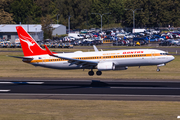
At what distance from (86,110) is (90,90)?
1152 cm

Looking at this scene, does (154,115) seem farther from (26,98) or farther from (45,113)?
(26,98)

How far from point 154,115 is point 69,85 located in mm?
20448

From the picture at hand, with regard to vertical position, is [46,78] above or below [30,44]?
below

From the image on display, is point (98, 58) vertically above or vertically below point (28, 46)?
below

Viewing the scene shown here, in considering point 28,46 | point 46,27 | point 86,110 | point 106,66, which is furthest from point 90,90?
point 46,27

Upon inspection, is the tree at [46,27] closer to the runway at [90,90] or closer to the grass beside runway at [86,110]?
the runway at [90,90]

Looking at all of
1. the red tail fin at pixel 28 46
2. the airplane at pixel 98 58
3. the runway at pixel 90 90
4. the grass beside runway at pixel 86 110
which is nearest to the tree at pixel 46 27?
the red tail fin at pixel 28 46

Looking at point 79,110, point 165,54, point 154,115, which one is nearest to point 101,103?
point 79,110

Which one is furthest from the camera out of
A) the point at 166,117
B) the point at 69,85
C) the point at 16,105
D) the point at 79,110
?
the point at 69,85

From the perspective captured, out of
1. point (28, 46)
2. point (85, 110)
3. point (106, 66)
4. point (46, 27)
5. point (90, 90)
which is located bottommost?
point (85, 110)

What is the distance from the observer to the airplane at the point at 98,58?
1928 inches

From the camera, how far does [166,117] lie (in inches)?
1075

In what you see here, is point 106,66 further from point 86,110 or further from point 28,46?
point 86,110

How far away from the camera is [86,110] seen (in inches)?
1182
